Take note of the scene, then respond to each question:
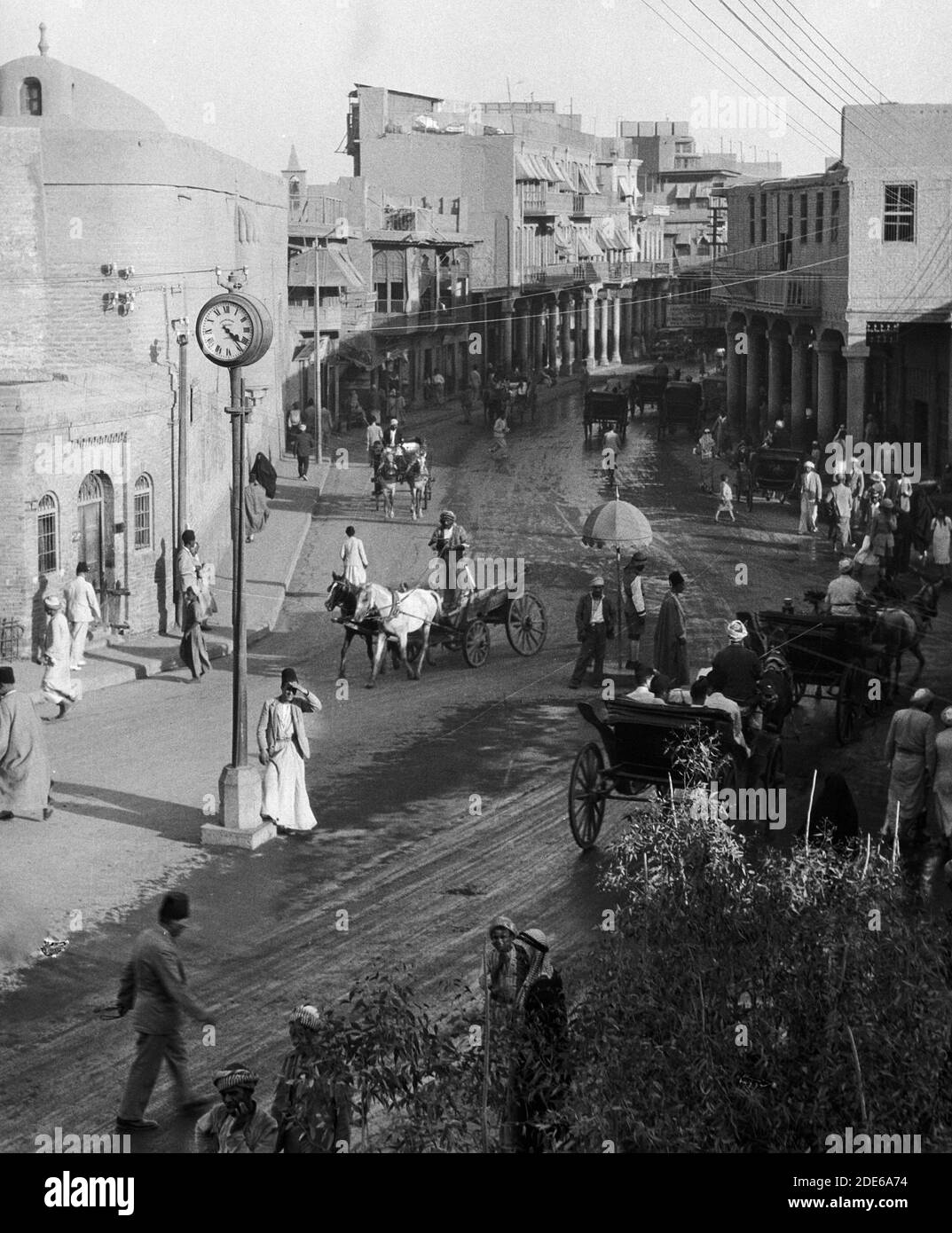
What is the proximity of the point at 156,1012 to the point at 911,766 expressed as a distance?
22.3ft

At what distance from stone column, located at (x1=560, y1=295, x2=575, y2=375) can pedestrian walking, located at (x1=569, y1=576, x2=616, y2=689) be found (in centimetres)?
5871

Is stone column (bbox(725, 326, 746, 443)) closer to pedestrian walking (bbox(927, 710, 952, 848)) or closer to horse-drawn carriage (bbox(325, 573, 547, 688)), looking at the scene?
horse-drawn carriage (bbox(325, 573, 547, 688))

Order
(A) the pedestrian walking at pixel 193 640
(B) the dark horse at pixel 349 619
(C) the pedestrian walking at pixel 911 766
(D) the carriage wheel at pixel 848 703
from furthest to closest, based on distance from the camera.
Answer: (A) the pedestrian walking at pixel 193 640
(B) the dark horse at pixel 349 619
(D) the carriage wheel at pixel 848 703
(C) the pedestrian walking at pixel 911 766

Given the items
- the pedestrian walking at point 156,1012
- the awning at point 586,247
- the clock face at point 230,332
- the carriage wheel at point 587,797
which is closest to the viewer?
the pedestrian walking at point 156,1012

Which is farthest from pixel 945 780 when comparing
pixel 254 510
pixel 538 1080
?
pixel 254 510

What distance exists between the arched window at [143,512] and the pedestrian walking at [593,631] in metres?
6.57

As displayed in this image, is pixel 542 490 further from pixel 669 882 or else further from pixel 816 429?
pixel 669 882

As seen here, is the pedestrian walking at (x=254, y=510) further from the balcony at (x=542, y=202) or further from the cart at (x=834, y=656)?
the balcony at (x=542, y=202)

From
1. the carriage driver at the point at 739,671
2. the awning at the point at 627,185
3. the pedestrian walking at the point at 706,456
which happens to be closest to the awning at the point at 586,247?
the awning at the point at 627,185

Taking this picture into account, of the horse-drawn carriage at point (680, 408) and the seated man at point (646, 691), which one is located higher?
the horse-drawn carriage at point (680, 408)

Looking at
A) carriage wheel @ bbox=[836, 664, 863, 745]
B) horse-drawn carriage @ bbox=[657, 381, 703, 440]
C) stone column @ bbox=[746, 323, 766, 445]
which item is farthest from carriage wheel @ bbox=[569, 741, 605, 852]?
stone column @ bbox=[746, 323, 766, 445]

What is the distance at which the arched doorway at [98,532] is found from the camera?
74.7 ft

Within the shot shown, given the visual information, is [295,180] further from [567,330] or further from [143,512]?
[143,512]

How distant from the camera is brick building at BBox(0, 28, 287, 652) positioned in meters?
21.9
